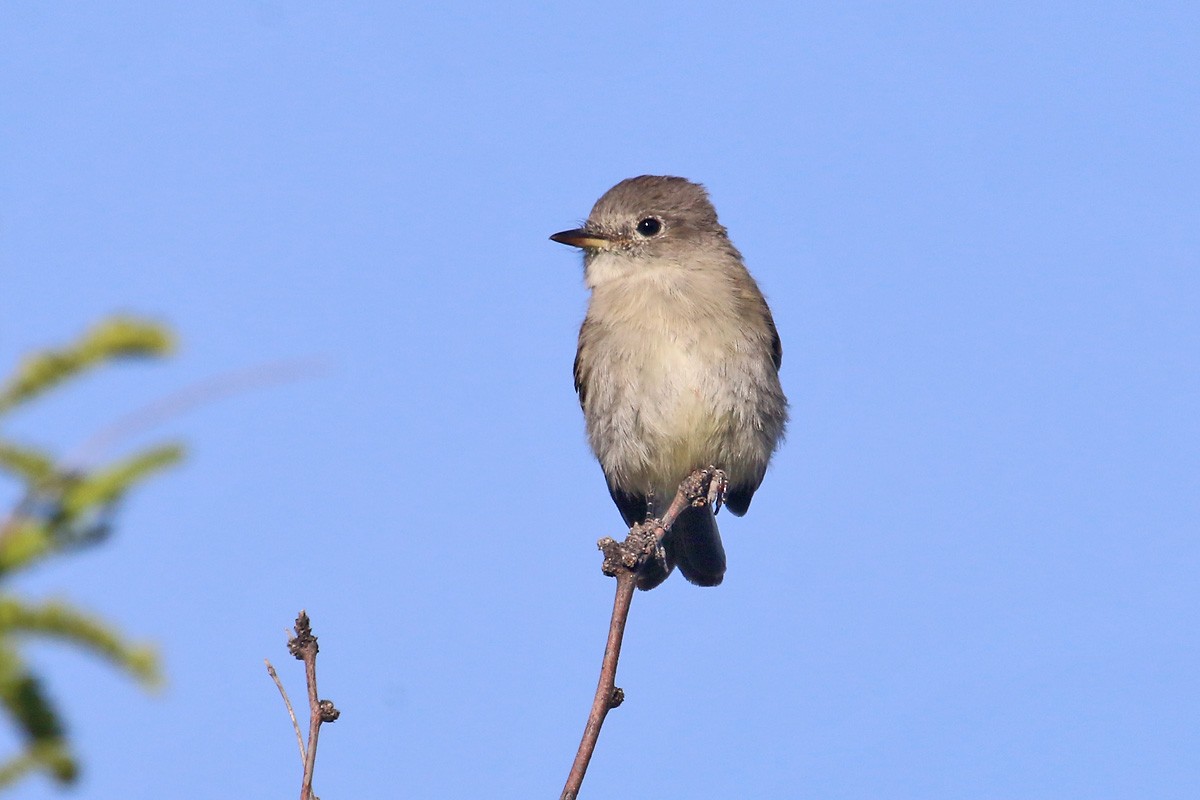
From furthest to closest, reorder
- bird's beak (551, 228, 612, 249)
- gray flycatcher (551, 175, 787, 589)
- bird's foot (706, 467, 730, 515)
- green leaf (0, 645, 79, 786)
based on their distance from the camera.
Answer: bird's beak (551, 228, 612, 249) < gray flycatcher (551, 175, 787, 589) < bird's foot (706, 467, 730, 515) < green leaf (0, 645, 79, 786)

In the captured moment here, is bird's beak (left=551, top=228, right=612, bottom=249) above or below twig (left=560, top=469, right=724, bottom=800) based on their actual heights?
above

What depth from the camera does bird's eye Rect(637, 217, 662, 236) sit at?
398 inches

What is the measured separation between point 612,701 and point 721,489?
4.23 meters

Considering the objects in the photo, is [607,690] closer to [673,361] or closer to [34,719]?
[34,719]

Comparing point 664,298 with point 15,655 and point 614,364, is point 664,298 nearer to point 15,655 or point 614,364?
point 614,364

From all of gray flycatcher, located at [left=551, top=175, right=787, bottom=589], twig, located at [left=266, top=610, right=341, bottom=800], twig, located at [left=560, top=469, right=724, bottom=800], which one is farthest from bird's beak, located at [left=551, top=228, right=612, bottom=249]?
twig, located at [left=266, top=610, right=341, bottom=800]

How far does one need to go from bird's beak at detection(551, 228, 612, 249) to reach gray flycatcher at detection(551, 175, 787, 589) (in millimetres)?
10

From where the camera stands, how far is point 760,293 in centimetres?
1025

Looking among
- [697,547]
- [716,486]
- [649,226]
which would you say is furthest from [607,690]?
[649,226]

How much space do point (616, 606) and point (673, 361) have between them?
4.54 m

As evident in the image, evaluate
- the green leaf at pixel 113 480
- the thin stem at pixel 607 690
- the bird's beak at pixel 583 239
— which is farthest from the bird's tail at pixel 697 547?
the green leaf at pixel 113 480

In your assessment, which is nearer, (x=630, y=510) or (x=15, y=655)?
(x=15, y=655)

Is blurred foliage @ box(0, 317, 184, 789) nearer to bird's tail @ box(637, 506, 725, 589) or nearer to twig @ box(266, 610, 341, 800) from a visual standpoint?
twig @ box(266, 610, 341, 800)

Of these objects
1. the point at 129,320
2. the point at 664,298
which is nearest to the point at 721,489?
the point at 664,298
